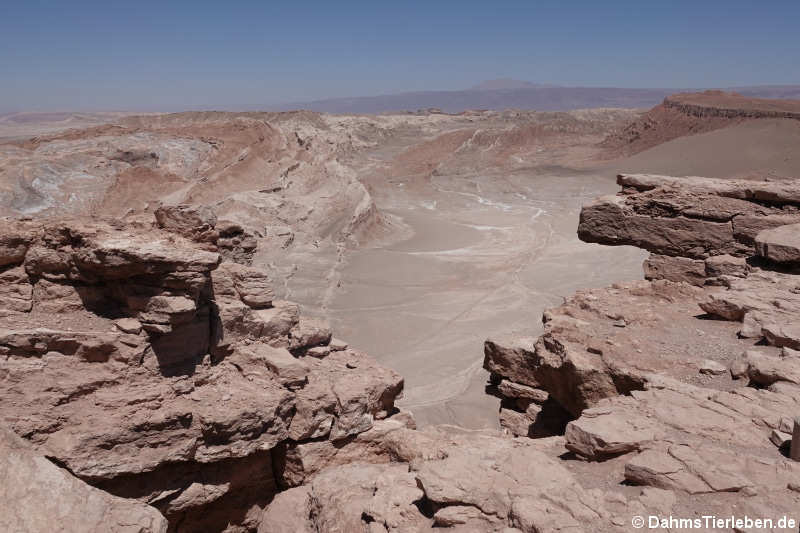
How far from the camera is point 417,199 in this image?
3036cm

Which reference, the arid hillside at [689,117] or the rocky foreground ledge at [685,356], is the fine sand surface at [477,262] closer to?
the rocky foreground ledge at [685,356]

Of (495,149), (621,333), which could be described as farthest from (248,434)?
(495,149)

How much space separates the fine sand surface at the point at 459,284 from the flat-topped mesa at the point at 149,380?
14.9 feet

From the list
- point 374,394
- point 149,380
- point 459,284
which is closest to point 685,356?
point 374,394

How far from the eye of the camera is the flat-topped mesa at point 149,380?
4.14 metres

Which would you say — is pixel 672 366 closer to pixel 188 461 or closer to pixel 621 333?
pixel 621 333

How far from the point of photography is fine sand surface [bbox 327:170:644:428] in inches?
434

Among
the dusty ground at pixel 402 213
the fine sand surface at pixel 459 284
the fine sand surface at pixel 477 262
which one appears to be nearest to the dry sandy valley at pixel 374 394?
the fine sand surface at pixel 459 284

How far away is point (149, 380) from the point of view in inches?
182

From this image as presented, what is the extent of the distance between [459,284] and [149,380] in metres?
13.1

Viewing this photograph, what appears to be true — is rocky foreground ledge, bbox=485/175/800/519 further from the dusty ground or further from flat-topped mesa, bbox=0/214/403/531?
the dusty ground

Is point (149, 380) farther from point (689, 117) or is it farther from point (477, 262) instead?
point (689, 117)

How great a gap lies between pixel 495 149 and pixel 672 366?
3803 cm

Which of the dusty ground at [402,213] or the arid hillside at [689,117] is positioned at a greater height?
the arid hillside at [689,117]
